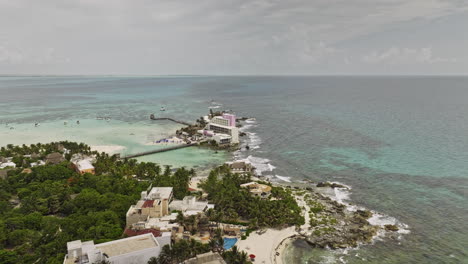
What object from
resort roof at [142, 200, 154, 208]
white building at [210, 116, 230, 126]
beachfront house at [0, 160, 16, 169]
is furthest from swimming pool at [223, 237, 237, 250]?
white building at [210, 116, 230, 126]

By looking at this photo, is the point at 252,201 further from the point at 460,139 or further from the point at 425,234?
the point at 460,139

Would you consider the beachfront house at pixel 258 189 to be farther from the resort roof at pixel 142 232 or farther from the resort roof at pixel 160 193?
the resort roof at pixel 142 232

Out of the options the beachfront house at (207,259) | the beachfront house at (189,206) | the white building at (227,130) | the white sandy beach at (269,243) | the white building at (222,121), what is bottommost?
the white sandy beach at (269,243)

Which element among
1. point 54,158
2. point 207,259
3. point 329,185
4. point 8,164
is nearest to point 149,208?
point 207,259


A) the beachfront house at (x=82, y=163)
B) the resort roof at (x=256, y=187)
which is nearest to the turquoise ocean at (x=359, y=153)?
the resort roof at (x=256, y=187)

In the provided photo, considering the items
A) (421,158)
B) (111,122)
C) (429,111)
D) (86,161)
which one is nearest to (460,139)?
(421,158)

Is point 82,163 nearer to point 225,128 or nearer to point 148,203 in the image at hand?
point 148,203

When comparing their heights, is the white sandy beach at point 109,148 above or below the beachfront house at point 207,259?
below
